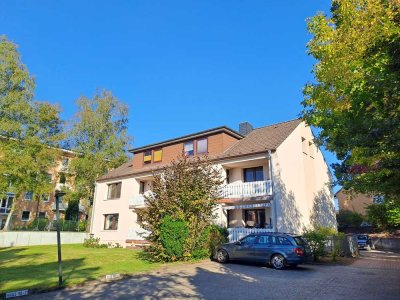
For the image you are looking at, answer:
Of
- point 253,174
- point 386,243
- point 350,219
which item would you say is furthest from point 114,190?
point 350,219

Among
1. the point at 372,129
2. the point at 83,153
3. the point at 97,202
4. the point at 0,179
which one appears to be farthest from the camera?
the point at 83,153

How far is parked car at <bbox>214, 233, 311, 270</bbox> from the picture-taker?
14.4 m

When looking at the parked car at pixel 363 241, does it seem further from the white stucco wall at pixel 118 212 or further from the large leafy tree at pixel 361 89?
the white stucco wall at pixel 118 212

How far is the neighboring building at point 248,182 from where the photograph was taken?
21000 mm

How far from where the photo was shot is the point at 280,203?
20172 millimetres

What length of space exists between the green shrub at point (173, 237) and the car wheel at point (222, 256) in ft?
6.61

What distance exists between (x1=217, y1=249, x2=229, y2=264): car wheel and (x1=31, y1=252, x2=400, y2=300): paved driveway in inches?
100

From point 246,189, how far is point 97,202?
61.6 feet

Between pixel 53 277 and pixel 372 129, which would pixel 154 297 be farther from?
pixel 372 129

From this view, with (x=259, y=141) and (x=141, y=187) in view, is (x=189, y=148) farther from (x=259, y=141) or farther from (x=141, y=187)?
(x=141, y=187)

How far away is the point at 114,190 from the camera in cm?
3247

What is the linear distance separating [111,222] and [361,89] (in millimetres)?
27654

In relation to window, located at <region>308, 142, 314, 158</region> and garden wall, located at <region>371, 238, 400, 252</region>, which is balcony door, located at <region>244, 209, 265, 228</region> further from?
garden wall, located at <region>371, 238, 400, 252</region>

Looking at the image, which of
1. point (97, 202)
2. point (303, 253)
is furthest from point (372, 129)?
point (97, 202)
